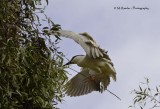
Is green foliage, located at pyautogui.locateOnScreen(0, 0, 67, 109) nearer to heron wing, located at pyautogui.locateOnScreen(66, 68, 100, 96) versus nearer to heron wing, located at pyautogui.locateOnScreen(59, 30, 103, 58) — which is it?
heron wing, located at pyautogui.locateOnScreen(59, 30, 103, 58)

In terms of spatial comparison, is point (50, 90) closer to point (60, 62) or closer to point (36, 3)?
point (60, 62)

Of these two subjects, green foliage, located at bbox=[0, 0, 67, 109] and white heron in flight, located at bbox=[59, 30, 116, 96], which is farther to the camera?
white heron in flight, located at bbox=[59, 30, 116, 96]

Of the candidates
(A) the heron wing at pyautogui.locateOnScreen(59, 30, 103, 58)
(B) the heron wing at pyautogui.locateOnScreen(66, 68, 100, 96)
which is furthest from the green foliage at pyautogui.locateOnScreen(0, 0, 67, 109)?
(B) the heron wing at pyautogui.locateOnScreen(66, 68, 100, 96)

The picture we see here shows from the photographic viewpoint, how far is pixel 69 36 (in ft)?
7.73

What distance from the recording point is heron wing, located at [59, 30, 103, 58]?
2.34 m

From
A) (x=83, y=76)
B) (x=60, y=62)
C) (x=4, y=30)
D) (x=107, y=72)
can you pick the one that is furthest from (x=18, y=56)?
(x=83, y=76)

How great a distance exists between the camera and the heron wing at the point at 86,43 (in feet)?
7.66

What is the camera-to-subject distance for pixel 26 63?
6.63 feet

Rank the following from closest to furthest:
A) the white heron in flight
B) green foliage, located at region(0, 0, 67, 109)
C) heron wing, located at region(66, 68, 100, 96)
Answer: green foliage, located at region(0, 0, 67, 109) → the white heron in flight → heron wing, located at region(66, 68, 100, 96)

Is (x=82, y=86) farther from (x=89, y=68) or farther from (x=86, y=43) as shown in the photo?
(x=86, y=43)

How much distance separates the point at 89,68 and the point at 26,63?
88 cm

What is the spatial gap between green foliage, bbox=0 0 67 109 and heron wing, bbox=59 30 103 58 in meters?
0.15

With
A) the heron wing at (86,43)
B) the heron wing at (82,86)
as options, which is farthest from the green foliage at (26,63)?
the heron wing at (82,86)

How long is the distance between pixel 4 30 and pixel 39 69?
0.64ft
